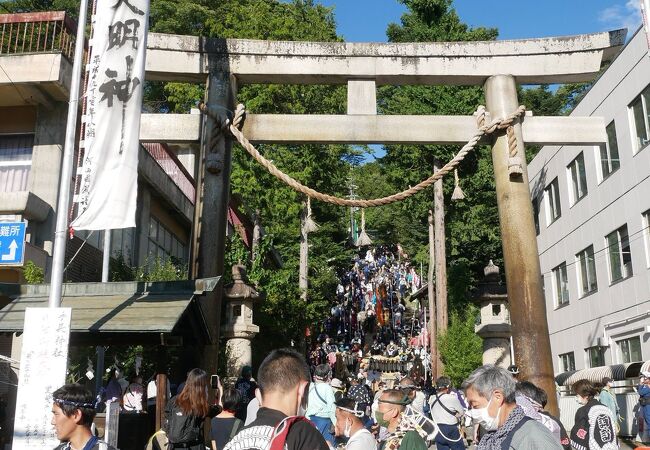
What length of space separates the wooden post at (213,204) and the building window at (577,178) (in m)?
16.4

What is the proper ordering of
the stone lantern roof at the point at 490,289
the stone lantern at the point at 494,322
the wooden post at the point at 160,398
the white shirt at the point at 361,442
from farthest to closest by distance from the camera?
the stone lantern roof at the point at 490,289
the stone lantern at the point at 494,322
the wooden post at the point at 160,398
the white shirt at the point at 361,442

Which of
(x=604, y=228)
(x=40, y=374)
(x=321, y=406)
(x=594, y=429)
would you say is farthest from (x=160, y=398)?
(x=604, y=228)

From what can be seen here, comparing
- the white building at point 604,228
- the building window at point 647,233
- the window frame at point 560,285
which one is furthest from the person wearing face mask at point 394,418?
the window frame at point 560,285

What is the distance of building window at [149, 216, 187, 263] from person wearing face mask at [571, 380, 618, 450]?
49.2 ft

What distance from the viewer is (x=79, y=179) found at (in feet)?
26.1

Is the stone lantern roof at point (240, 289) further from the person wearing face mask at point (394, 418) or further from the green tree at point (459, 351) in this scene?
the green tree at point (459, 351)

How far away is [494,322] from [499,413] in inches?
396

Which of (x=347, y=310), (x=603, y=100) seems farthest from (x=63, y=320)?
(x=347, y=310)

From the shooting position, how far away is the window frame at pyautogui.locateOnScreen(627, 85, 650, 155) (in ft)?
58.2

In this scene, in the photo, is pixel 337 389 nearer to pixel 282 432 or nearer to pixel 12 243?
pixel 12 243

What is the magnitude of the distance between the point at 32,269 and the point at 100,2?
20.1ft

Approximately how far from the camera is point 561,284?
83.1ft

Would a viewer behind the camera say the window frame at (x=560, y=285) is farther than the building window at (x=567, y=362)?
Yes

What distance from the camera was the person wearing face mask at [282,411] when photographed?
107 inches
